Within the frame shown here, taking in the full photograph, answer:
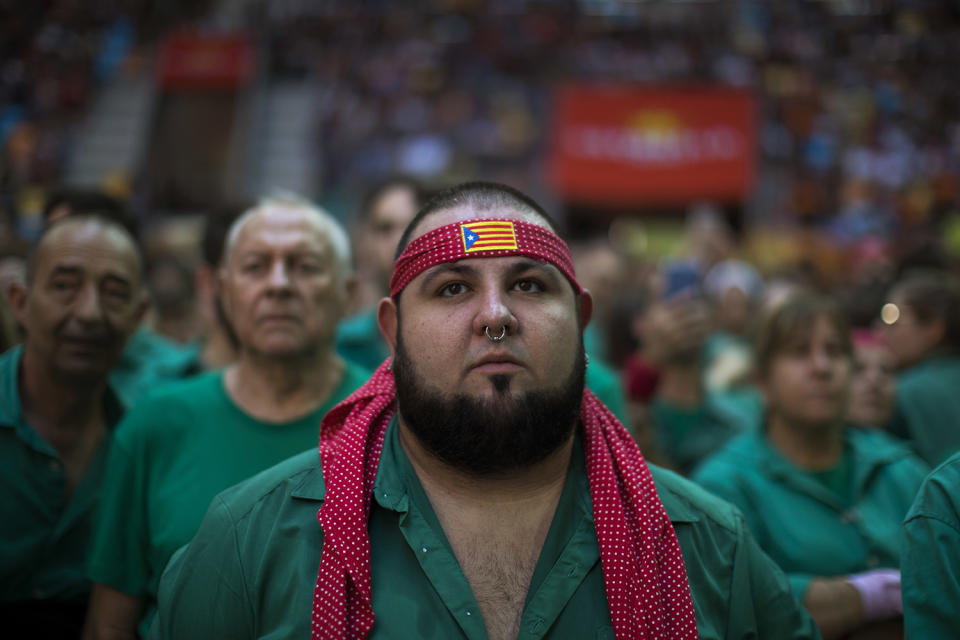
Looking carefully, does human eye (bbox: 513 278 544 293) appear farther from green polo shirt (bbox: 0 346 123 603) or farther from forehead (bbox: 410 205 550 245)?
green polo shirt (bbox: 0 346 123 603)

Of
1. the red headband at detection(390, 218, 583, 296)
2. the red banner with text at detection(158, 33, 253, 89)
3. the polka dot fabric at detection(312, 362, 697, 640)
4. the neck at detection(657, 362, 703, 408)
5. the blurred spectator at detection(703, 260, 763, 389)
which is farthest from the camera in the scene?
the red banner with text at detection(158, 33, 253, 89)

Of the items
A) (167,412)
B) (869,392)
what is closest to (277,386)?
(167,412)

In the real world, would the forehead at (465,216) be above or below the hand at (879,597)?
above

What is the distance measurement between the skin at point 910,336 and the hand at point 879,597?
1.84 metres

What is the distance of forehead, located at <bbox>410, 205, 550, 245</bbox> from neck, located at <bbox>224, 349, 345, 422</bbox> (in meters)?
0.84

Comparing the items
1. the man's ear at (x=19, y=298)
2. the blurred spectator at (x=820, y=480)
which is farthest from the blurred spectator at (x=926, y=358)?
the man's ear at (x=19, y=298)

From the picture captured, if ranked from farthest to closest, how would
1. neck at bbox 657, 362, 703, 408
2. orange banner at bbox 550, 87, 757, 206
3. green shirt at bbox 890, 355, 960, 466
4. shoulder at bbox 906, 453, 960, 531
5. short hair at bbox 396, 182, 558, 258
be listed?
orange banner at bbox 550, 87, 757, 206, neck at bbox 657, 362, 703, 408, green shirt at bbox 890, 355, 960, 466, short hair at bbox 396, 182, 558, 258, shoulder at bbox 906, 453, 960, 531

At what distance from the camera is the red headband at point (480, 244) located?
204cm

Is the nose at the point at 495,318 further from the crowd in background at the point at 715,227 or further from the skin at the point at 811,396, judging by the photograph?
the skin at the point at 811,396

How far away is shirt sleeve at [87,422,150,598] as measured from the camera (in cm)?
246

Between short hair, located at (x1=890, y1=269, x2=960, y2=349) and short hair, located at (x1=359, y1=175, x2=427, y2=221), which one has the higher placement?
short hair, located at (x1=359, y1=175, x2=427, y2=221)

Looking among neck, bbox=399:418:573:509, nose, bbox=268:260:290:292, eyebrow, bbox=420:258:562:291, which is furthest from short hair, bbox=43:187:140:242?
neck, bbox=399:418:573:509

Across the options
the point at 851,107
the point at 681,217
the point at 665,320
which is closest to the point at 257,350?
the point at 665,320

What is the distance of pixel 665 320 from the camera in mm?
3922
